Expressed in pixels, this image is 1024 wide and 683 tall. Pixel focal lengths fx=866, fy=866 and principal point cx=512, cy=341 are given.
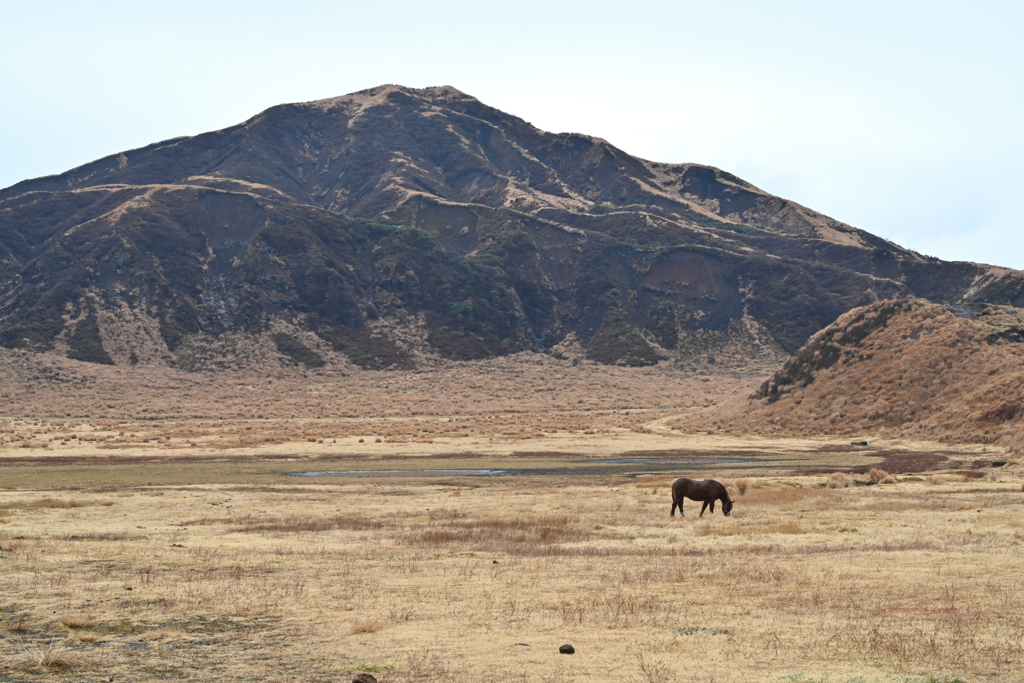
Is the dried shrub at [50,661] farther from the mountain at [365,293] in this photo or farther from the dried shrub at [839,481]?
the mountain at [365,293]

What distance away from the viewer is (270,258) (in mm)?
185875

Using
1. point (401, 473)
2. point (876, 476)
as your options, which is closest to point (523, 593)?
point (876, 476)

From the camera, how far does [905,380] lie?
8131cm

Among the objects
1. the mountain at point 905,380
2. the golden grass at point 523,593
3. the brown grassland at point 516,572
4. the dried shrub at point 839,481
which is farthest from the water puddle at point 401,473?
the mountain at point 905,380

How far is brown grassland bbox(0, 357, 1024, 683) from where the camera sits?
12250 mm

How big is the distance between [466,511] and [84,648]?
70.2 feet

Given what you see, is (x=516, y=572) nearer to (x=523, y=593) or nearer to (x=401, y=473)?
(x=523, y=593)

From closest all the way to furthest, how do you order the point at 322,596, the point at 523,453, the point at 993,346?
the point at 322,596
the point at 523,453
the point at 993,346

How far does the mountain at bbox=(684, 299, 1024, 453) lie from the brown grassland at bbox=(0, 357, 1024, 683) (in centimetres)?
945

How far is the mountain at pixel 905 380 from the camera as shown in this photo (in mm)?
68625

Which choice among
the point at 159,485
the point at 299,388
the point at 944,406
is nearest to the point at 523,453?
the point at 159,485

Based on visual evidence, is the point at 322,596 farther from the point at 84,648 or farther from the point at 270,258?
the point at 270,258

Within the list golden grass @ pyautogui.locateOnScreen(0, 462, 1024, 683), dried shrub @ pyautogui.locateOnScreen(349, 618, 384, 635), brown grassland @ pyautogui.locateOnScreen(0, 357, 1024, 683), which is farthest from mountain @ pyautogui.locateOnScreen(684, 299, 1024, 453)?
dried shrub @ pyautogui.locateOnScreen(349, 618, 384, 635)

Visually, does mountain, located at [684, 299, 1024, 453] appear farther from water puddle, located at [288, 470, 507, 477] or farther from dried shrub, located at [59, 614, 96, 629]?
dried shrub, located at [59, 614, 96, 629]
